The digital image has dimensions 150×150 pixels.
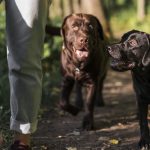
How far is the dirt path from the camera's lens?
629 cm

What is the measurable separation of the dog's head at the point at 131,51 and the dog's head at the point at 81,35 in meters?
0.80

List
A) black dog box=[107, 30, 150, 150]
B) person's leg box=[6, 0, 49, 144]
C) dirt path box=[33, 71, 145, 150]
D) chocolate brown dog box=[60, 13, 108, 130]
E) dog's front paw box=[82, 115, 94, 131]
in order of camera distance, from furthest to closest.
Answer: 1. dog's front paw box=[82, 115, 94, 131]
2. chocolate brown dog box=[60, 13, 108, 130]
3. dirt path box=[33, 71, 145, 150]
4. black dog box=[107, 30, 150, 150]
5. person's leg box=[6, 0, 49, 144]

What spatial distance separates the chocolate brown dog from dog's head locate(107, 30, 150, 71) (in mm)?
802

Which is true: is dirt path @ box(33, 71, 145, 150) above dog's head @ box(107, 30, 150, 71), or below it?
below

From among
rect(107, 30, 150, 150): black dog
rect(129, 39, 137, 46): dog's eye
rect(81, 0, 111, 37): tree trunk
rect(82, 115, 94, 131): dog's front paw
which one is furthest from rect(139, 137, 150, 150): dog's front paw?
rect(81, 0, 111, 37): tree trunk

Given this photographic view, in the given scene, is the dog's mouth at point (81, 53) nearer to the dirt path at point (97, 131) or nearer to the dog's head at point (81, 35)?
the dog's head at point (81, 35)

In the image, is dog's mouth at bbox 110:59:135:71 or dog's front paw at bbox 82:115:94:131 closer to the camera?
dog's mouth at bbox 110:59:135:71

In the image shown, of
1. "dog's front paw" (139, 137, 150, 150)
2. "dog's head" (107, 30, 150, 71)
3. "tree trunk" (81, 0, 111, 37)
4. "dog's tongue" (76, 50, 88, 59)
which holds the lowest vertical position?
"dog's front paw" (139, 137, 150, 150)

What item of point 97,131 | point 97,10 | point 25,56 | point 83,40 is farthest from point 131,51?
point 97,10

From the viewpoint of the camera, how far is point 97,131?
7.05 meters

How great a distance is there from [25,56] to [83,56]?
1779mm

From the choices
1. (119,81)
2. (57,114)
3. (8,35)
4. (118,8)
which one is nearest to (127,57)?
(8,35)

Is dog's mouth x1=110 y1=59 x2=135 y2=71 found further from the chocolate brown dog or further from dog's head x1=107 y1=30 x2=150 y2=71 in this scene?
the chocolate brown dog

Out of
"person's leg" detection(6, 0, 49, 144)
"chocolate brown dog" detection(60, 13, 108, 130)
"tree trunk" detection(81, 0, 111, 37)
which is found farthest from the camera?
"tree trunk" detection(81, 0, 111, 37)
